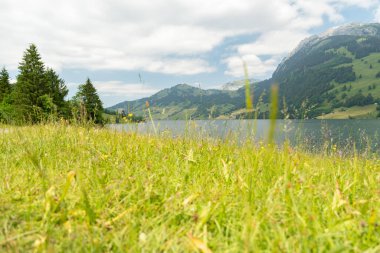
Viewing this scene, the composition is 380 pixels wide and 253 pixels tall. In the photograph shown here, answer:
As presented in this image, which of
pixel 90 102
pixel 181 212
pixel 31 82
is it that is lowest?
pixel 181 212

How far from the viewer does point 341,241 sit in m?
1.95

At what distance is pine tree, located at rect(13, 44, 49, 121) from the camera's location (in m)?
46.2

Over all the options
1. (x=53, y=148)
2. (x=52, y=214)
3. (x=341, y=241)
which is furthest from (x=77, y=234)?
(x=53, y=148)

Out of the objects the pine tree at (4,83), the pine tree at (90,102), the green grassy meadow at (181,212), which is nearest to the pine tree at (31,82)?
the pine tree at (4,83)

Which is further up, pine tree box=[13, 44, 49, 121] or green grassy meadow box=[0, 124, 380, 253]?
pine tree box=[13, 44, 49, 121]

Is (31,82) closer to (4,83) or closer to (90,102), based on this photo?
(4,83)

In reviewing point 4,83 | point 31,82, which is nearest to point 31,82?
point 31,82

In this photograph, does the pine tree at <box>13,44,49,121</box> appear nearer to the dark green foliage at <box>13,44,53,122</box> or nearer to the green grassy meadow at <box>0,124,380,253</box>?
the dark green foliage at <box>13,44,53,122</box>

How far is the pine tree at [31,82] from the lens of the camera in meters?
46.2

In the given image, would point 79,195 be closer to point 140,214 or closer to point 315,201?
point 140,214

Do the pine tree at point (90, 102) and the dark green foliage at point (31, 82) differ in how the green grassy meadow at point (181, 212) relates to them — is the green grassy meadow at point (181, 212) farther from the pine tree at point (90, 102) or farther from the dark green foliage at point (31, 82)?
the dark green foliage at point (31, 82)

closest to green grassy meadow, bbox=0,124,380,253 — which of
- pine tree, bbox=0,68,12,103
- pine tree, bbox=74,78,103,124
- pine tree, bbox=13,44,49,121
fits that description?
pine tree, bbox=74,78,103,124

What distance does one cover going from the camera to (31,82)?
48.1 meters

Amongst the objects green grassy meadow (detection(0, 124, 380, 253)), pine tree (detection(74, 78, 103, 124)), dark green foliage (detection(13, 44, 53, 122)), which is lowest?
green grassy meadow (detection(0, 124, 380, 253))
